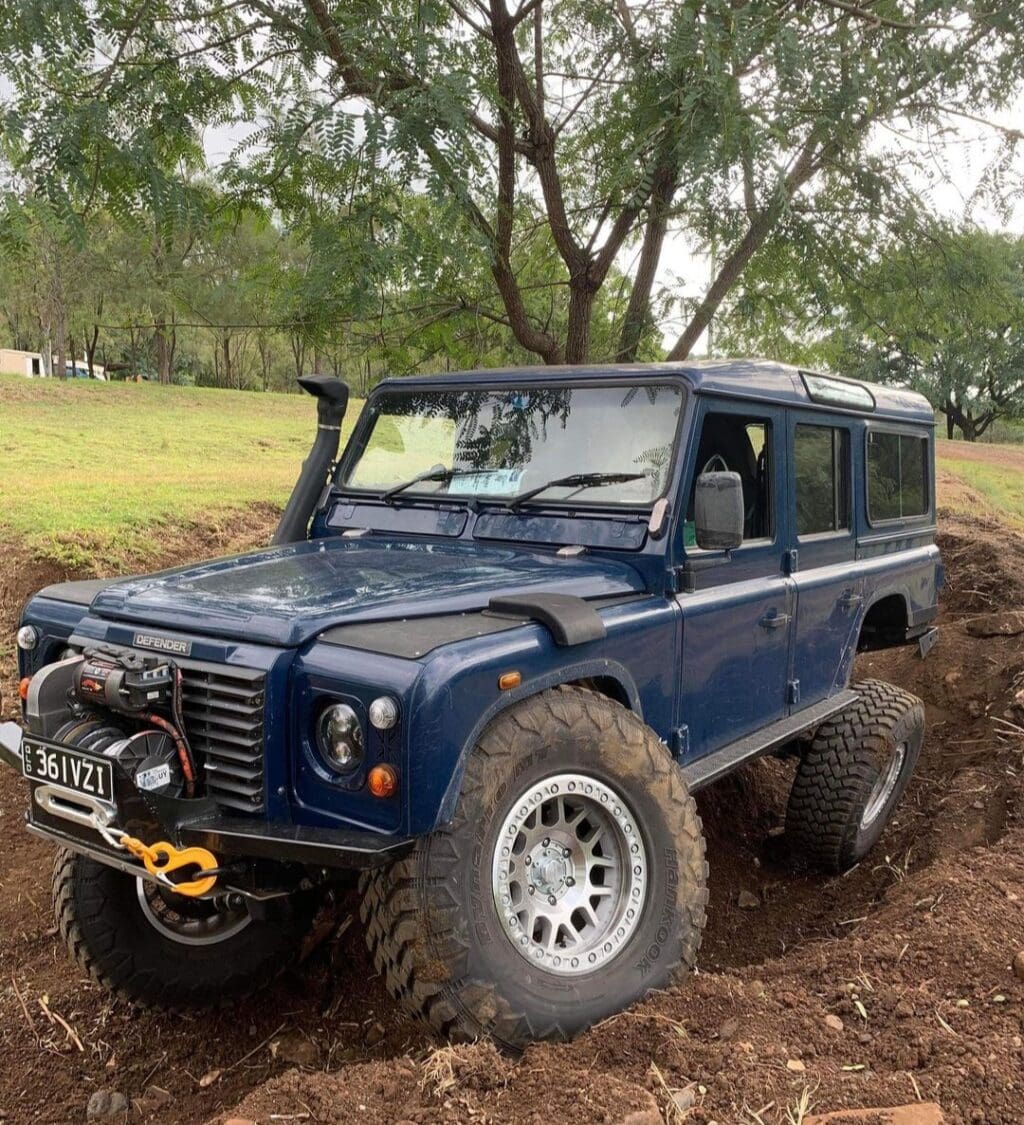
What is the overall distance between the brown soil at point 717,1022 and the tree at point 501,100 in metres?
3.27

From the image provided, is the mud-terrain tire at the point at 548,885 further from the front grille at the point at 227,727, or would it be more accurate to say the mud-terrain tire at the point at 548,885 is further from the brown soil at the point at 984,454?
the brown soil at the point at 984,454

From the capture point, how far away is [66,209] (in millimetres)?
4340

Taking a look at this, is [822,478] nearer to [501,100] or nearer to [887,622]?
[887,622]

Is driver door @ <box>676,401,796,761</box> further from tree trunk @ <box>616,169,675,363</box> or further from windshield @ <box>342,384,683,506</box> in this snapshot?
tree trunk @ <box>616,169,675,363</box>

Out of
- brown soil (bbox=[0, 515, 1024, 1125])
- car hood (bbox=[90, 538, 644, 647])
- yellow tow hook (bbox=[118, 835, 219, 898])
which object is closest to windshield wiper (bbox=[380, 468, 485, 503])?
car hood (bbox=[90, 538, 644, 647])

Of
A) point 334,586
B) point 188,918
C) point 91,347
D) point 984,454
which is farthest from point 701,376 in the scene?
point 91,347

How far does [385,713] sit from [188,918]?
56.5 inches

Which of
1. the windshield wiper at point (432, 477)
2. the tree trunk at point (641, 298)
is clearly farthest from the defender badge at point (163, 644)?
the tree trunk at point (641, 298)

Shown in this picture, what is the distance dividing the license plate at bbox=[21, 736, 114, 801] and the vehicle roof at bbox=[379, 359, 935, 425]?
223cm

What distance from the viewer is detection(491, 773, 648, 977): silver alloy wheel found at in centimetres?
266

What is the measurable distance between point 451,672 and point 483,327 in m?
4.91

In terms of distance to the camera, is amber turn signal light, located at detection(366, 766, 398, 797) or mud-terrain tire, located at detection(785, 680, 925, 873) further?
mud-terrain tire, located at detection(785, 680, 925, 873)

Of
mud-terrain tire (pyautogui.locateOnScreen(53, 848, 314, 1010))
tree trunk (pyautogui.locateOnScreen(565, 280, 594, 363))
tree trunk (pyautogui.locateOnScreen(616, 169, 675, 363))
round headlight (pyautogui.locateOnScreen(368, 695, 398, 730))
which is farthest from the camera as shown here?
tree trunk (pyautogui.locateOnScreen(616, 169, 675, 363))

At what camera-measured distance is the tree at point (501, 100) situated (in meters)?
4.56
